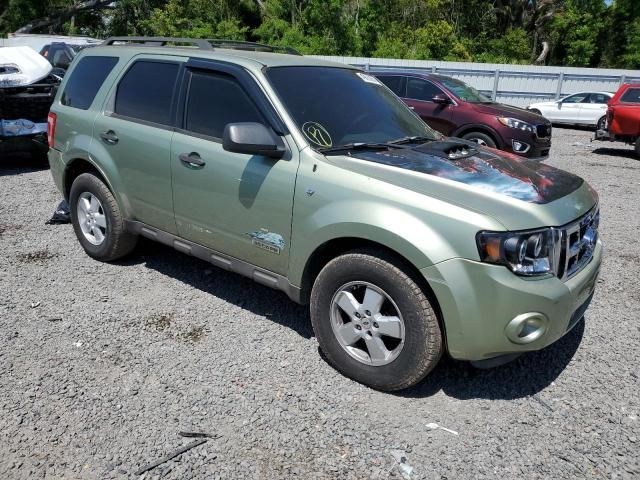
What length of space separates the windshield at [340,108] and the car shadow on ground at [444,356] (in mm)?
1434

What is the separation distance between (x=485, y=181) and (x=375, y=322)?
1.04 metres

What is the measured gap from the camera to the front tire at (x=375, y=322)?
301cm

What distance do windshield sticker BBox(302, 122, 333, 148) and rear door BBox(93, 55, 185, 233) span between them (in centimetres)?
115

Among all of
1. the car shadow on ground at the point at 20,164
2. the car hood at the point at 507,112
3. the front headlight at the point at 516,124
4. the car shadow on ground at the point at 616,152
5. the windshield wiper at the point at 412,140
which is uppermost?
the windshield wiper at the point at 412,140

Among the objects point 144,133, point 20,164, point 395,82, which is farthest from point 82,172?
point 395,82

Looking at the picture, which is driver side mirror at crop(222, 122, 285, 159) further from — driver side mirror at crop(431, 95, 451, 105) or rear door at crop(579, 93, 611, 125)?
rear door at crop(579, 93, 611, 125)

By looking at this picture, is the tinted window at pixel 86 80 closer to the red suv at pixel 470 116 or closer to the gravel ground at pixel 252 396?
the gravel ground at pixel 252 396

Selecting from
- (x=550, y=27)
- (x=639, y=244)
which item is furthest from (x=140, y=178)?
(x=550, y=27)

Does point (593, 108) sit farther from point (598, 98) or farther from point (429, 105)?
point (429, 105)

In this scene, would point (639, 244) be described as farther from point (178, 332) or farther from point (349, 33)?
point (349, 33)

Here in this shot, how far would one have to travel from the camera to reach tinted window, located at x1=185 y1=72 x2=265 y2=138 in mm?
3787

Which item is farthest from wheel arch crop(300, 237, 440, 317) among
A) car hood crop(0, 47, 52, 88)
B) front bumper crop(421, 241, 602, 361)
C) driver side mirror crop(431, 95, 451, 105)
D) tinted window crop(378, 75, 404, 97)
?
tinted window crop(378, 75, 404, 97)

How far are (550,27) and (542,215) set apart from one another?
37.3 meters

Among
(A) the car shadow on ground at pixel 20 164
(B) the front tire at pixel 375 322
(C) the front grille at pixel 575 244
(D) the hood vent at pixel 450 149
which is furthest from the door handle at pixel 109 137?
(A) the car shadow on ground at pixel 20 164
